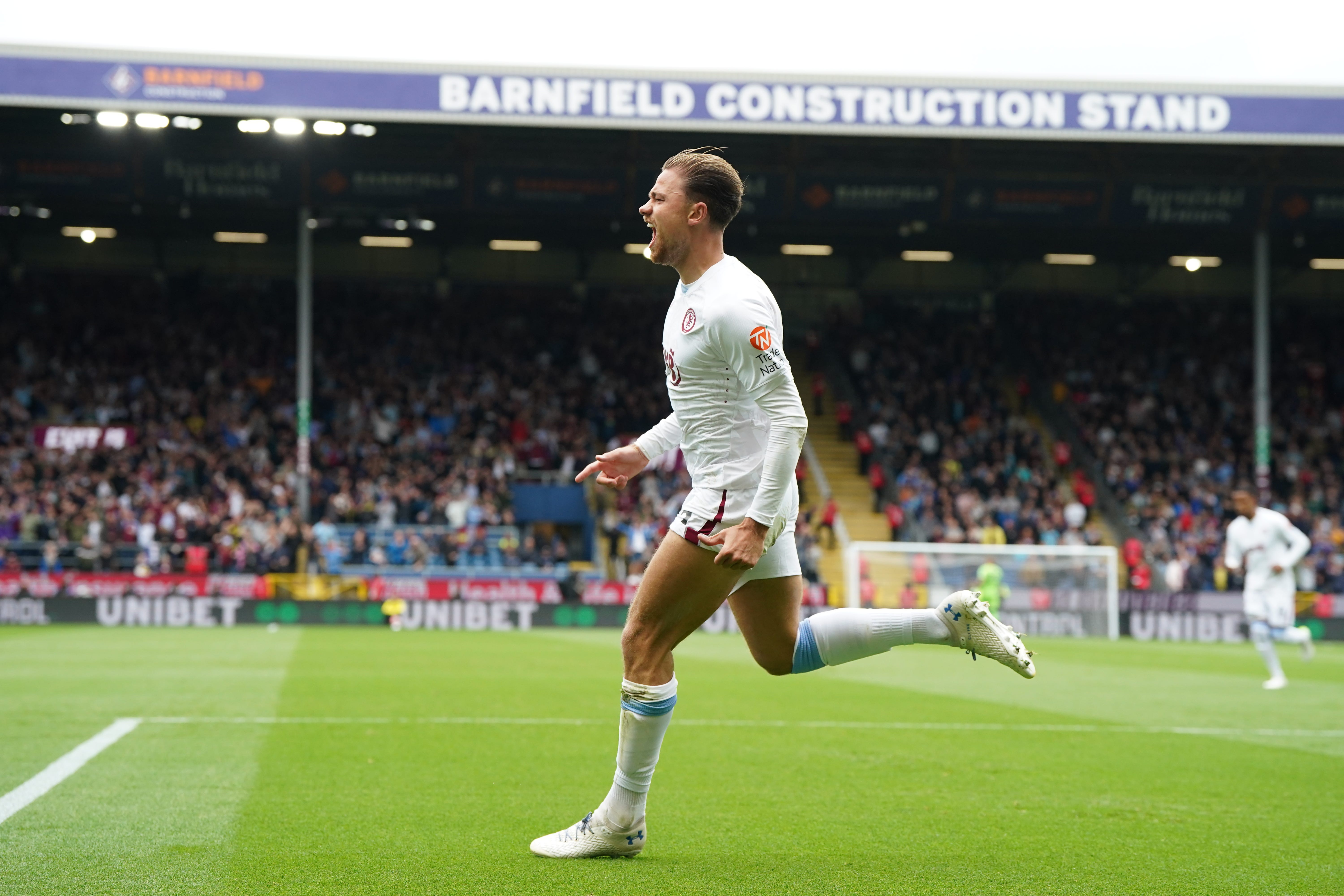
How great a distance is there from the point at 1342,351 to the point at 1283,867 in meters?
38.9

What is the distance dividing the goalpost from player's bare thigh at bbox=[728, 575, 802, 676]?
2060cm

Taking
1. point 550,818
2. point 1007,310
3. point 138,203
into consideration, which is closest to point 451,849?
point 550,818

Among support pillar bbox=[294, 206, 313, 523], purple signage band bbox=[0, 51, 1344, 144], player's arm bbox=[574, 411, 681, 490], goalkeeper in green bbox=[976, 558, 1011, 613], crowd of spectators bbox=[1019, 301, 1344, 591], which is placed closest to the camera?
player's arm bbox=[574, 411, 681, 490]

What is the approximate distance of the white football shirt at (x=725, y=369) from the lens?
466 cm

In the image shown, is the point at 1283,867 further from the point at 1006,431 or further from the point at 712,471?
the point at 1006,431

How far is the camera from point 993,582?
78.4ft

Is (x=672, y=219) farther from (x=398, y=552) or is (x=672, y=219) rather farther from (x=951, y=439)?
(x=951, y=439)

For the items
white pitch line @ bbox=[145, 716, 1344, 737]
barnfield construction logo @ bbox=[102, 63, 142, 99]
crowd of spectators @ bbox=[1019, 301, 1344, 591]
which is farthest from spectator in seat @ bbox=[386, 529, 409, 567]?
white pitch line @ bbox=[145, 716, 1344, 737]

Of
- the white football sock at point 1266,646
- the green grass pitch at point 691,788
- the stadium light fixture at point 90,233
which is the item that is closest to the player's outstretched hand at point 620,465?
the green grass pitch at point 691,788

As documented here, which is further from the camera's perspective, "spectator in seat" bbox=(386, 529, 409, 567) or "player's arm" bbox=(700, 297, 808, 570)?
"spectator in seat" bbox=(386, 529, 409, 567)

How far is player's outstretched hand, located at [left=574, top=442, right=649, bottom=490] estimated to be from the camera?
551cm

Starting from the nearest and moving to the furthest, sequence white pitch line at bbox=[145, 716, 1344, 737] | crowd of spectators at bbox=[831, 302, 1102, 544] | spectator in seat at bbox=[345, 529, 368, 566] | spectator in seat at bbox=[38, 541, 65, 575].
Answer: white pitch line at bbox=[145, 716, 1344, 737]
spectator in seat at bbox=[38, 541, 65, 575]
spectator in seat at bbox=[345, 529, 368, 566]
crowd of spectators at bbox=[831, 302, 1102, 544]

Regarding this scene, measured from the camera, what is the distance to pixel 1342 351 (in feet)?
129

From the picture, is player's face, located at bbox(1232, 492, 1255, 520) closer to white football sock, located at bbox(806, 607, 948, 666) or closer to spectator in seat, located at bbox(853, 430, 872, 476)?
white football sock, located at bbox(806, 607, 948, 666)
